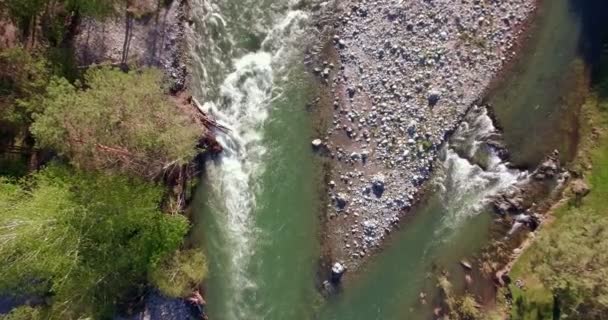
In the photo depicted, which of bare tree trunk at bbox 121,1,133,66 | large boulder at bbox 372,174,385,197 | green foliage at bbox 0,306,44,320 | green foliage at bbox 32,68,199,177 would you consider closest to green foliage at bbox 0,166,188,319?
green foliage at bbox 0,306,44,320

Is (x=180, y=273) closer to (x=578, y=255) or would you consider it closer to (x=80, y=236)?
(x=80, y=236)

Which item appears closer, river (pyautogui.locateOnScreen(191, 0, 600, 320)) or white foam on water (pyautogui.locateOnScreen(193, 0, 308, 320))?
river (pyautogui.locateOnScreen(191, 0, 600, 320))

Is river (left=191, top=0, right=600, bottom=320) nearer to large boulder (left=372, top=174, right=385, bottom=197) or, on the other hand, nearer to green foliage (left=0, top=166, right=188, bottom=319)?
large boulder (left=372, top=174, right=385, bottom=197)

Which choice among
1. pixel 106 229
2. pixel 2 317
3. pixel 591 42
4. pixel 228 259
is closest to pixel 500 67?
pixel 591 42

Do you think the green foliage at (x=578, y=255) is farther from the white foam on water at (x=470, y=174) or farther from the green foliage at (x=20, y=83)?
the green foliage at (x=20, y=83)

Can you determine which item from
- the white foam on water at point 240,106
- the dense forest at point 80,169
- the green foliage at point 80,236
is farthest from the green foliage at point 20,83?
the white foam on water at point 240,106

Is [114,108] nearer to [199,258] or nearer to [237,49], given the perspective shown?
[237,49]
